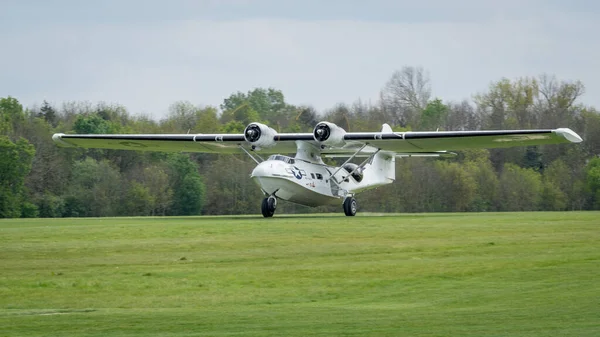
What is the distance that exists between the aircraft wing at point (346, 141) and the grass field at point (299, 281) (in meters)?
6.79

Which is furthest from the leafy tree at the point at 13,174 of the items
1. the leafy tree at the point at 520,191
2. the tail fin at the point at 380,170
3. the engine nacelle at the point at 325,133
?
the leafy tree at the point at 520,191

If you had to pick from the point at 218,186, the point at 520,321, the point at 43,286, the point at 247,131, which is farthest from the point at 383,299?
the point at 218,186

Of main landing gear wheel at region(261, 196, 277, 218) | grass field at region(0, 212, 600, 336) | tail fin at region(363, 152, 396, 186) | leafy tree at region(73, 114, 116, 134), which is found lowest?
grass field at region(0, 212, 600, 336)

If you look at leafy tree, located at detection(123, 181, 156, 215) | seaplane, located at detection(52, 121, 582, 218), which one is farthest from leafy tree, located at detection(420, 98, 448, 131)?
seaplane, located at detection(52, 121, 582, 218)

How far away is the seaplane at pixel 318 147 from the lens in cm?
3572

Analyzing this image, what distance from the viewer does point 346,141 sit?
37750 millimetres

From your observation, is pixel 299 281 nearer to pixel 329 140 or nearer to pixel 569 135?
pixel 569 135

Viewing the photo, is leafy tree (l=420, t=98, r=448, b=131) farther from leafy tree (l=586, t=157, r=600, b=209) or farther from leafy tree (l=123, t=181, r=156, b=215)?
leafy tree (l=123, t=181, r=156, b=215)

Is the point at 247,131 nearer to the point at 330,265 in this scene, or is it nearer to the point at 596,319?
the point at 330,265

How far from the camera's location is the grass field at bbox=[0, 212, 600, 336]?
13836 millimetres

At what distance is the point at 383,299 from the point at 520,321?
3766 millimetres

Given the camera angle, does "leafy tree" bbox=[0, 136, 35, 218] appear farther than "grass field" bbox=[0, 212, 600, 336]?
Yes

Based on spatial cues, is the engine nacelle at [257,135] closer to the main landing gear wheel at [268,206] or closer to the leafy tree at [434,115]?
the main landing gear wheel at [268,206]

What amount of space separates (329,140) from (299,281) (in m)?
18.4
